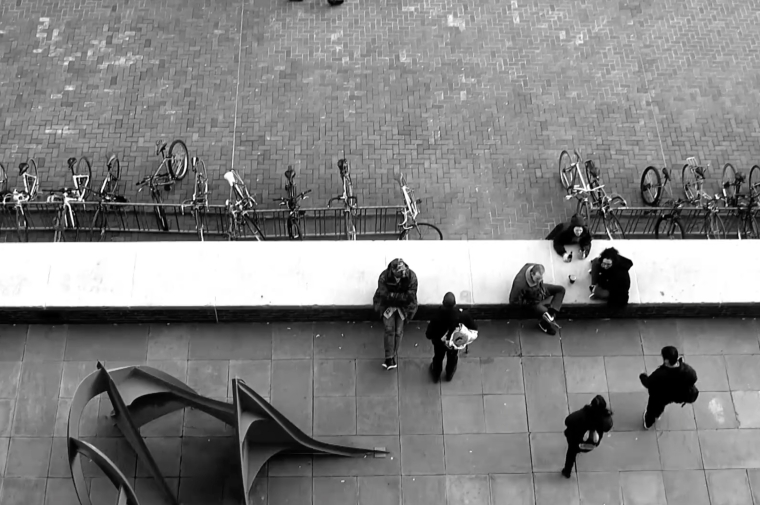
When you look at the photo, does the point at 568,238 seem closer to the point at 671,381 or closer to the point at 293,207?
the point at 671,381

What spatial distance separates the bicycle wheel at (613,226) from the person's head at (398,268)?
4.94 m

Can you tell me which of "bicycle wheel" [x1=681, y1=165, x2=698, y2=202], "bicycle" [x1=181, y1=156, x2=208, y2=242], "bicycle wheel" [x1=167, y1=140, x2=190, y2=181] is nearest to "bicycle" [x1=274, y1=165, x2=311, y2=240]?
"bicycle" [x1=181, y1=156, x2=208, y2=242]

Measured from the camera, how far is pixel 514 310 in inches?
368

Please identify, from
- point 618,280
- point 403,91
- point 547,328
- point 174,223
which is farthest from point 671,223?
point 174,223

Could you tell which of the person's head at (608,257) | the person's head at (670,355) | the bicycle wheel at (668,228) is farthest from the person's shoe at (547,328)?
the bicycle wheel at (668,228)

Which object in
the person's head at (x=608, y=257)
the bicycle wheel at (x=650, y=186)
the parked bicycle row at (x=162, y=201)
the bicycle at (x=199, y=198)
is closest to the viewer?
the person's head at (x=608, y=257)

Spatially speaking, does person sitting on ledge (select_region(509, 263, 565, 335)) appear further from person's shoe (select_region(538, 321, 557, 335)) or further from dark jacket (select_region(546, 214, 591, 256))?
dark jacket (select_region(546, 214, 591, 256))

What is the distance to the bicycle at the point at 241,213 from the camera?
1137 centimetres

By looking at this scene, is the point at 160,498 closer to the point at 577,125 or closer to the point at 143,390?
the point at 143,390

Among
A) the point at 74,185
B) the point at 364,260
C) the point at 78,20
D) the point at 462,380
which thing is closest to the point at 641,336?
the point at 462,380

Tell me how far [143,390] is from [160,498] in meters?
1.41

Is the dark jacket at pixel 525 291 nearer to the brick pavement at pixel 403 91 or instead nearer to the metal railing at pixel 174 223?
the brick pavement at pixel 403 91

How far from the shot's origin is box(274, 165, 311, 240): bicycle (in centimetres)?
1134

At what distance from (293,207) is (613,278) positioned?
5116mm
